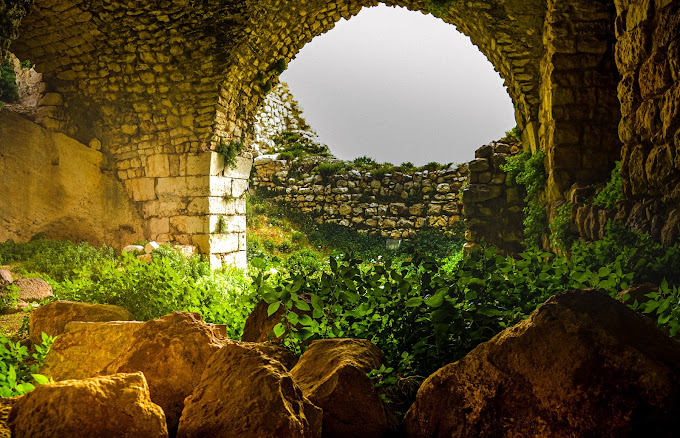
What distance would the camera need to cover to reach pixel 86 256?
6785 millimetres

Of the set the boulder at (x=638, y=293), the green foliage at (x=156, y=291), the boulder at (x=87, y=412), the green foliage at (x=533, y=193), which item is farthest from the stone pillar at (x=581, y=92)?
the boulder at (x=87, y=412)

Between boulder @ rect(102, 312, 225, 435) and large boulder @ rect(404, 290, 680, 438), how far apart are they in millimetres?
990

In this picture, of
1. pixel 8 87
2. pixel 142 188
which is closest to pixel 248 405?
pixel 142 188

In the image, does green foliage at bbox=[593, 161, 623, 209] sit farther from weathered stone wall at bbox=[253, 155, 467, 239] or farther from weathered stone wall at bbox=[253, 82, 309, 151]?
weathered stone wall at bbox=[253, 82, 309, 151]

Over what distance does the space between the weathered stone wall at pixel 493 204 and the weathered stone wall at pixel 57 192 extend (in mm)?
6212

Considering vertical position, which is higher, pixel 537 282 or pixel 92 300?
pixel 537 282

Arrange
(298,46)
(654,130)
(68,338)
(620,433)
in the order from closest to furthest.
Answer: (620,433), (68,338), (654,130), (298,46)

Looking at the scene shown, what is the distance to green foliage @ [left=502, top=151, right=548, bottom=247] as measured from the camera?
6504mm

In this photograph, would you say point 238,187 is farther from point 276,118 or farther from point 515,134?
point 276,118

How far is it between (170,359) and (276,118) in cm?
1381

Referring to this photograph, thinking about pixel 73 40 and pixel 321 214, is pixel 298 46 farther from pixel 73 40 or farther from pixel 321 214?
pixel 321 214

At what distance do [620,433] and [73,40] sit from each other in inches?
344

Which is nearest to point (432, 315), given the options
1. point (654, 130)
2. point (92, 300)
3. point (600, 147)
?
point (654, 130)

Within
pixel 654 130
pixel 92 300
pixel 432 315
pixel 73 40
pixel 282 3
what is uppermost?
pixel 282 3
